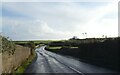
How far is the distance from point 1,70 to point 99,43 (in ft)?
64.4

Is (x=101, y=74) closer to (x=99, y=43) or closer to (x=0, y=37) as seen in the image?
(x=0, y=37)

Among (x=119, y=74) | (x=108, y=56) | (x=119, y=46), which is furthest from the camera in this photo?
(x=108, y=56)

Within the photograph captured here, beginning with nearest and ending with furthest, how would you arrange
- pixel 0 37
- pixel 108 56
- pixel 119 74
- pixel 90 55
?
pixel 0 37 → pixel 119 74 → pixel 108 56 → pixel 90 55

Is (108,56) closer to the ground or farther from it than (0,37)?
closer to the ground

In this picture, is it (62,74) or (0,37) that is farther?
(62,74)

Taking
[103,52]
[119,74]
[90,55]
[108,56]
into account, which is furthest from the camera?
[90,55]

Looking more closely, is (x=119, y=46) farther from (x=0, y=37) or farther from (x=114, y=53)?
(x=0, y=37)

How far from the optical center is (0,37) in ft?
51.2

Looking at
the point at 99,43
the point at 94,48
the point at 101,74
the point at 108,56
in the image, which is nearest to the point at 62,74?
the point at 101,74

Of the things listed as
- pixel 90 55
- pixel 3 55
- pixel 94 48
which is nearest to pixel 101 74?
pixel 3 55

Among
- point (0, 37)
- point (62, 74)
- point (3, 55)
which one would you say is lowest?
point (62, 74)

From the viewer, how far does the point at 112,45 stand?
27953mm

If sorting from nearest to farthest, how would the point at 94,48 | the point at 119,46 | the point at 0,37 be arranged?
the point at 0,37 < the point at 119,46 < the point at 94,48

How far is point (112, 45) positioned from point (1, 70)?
48.8 ft
